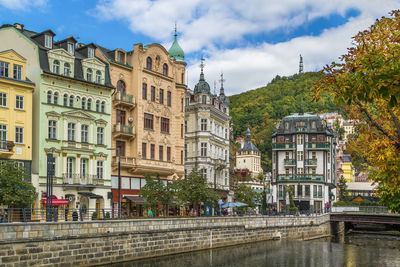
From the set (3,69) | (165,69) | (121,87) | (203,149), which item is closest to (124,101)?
(121,87)

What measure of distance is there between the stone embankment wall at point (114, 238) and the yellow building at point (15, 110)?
13.8m

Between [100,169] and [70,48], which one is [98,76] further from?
[100,169]

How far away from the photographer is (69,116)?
51.2 metres

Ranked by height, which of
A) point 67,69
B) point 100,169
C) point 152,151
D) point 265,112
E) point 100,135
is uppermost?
point 265,112

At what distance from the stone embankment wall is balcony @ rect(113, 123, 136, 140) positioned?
47.2 ft

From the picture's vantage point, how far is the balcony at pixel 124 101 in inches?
2238

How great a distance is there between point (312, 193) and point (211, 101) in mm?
29532

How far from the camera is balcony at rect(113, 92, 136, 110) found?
56844 mm

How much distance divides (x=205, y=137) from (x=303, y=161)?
30737 millimetres

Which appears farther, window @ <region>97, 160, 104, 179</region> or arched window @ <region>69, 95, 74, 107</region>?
window @ <region>97, 160, 104, 179</region>

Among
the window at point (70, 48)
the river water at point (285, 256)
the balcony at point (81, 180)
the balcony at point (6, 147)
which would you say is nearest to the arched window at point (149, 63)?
the window at point (70, 48)

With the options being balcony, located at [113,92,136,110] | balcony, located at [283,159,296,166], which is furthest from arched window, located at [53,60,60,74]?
balcony, located at [283,159,296,166]

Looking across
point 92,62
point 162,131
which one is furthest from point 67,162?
point 162,131

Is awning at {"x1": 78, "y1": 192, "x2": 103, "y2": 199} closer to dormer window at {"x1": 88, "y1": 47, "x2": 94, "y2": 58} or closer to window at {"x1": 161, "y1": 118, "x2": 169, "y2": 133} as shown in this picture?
window at {"x1": 161, "y1": 118, "x2": 169, "y2": 133}
